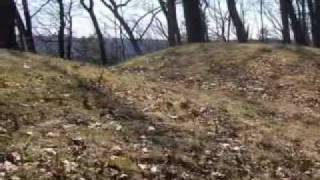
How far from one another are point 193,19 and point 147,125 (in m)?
10.6

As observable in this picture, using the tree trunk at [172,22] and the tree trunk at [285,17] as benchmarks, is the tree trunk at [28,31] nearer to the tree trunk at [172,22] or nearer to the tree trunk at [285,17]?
the tree trunk at [172,22]

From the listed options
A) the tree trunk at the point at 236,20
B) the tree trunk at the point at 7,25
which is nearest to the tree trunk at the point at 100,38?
the tree trunk at the point at 236,20

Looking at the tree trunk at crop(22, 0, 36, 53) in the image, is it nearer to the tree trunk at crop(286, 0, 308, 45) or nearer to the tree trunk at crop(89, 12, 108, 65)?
the tree trunk at crop(89, 12, 108, 65)

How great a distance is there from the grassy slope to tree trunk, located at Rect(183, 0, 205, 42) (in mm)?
5664

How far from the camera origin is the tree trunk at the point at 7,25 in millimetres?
11602

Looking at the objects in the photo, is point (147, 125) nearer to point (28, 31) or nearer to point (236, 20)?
point (236, 20)

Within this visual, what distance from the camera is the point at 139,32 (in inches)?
1903

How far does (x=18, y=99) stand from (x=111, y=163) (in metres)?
1.98

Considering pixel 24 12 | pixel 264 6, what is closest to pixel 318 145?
pixel 24 12

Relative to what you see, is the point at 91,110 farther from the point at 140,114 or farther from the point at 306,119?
the point at 306,119

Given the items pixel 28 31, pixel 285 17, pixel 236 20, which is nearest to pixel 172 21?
pixel 236 20

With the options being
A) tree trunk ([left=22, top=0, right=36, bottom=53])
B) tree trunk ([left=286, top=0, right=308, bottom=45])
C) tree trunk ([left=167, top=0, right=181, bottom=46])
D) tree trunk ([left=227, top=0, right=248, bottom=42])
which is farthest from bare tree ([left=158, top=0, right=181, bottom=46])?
tree trunk ([left=22, top=0, right=36, bottom=53])

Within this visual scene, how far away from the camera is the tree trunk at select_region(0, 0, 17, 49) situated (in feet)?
38.1

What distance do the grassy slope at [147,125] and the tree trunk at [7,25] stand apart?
5.54 ft
